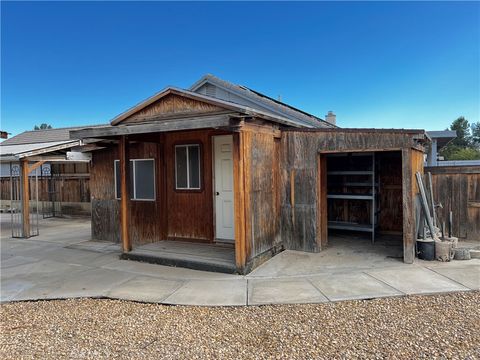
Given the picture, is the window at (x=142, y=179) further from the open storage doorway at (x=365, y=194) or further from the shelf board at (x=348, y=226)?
the shelf board at (x=348, y=226)

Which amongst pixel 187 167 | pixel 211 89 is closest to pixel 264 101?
pixel 211 89

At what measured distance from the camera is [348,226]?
742 centimetres

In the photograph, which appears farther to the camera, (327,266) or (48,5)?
(48,5)

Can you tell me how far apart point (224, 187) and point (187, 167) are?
0.99m

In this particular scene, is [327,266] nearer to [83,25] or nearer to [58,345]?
[58,345]

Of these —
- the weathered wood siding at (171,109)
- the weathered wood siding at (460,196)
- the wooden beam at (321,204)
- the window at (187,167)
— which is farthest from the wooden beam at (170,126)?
the weathered wood siding at (460,196)

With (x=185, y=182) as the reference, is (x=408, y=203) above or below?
below

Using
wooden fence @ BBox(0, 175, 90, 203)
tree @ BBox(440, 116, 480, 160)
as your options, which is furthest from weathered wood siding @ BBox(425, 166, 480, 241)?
tree @ BBox(440, 116, 480, 160)

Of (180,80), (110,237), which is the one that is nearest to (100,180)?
(110,237)

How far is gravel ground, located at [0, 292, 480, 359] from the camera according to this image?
9.40ft

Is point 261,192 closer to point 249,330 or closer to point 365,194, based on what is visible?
point 249,330

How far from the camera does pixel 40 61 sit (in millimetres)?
13281

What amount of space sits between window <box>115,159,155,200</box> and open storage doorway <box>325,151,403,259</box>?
13.7 feet

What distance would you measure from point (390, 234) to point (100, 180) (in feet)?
24.2
